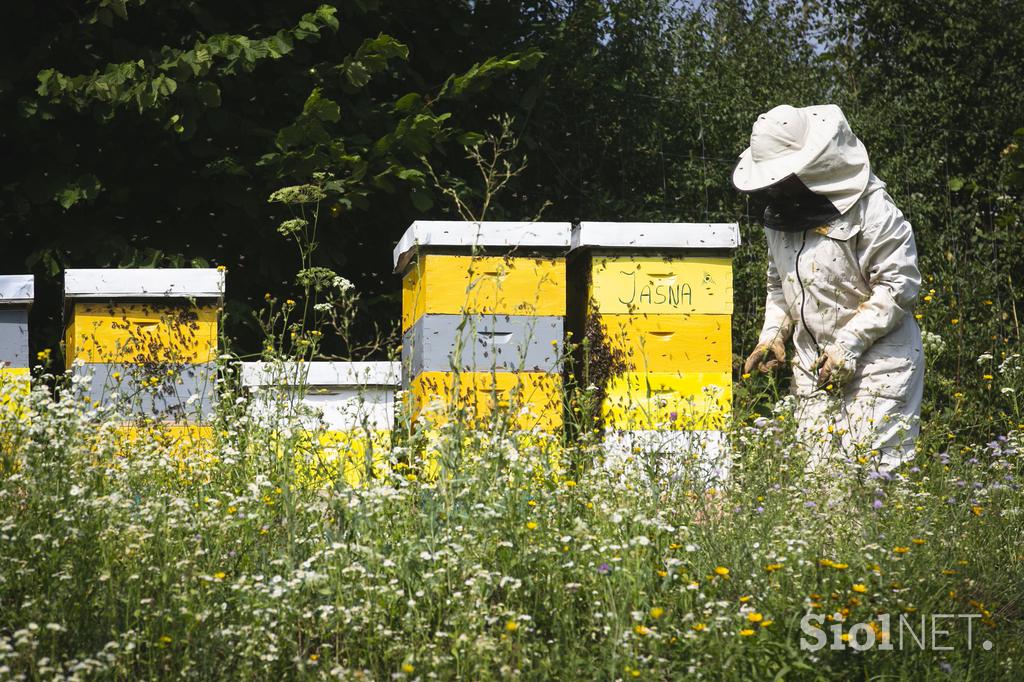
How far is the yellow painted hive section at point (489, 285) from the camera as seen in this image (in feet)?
19.8

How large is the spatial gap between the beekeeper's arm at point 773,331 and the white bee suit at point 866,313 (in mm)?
137

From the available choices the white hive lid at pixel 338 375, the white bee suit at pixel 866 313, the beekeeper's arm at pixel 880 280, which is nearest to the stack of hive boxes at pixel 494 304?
the white hive lid at pixel 338 375

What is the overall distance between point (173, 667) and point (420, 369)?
309cm

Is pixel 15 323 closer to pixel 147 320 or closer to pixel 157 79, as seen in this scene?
pixel 147 320

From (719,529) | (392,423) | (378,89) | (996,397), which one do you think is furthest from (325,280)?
(996,397)

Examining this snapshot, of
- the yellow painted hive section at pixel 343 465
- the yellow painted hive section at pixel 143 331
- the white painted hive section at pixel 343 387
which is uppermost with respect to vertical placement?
the yellow painted hive section at pixel 143 331

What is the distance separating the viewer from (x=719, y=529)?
388 centimetres

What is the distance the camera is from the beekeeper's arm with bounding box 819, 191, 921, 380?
15.9 ft

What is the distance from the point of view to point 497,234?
6.11 meters

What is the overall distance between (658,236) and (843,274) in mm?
1393

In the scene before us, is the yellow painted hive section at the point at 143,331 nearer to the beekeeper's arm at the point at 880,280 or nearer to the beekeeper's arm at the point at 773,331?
the beekeeper's arm at the point at 773,331

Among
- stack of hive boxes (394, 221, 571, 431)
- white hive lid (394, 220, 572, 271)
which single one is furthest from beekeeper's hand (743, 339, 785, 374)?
white hive lid (394, 220, 572, 271)

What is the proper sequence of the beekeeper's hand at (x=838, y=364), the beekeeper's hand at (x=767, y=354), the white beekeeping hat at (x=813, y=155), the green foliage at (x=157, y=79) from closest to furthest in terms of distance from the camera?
the beekeeper's hand at (x=838, y=364), the white beekeeping hat at (x=813, y=155), the beekeeper's hand at (x=767, y=354), the green foliage at (x=157, y=79)

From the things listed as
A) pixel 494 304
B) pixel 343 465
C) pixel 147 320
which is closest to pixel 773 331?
pixel 494 304
